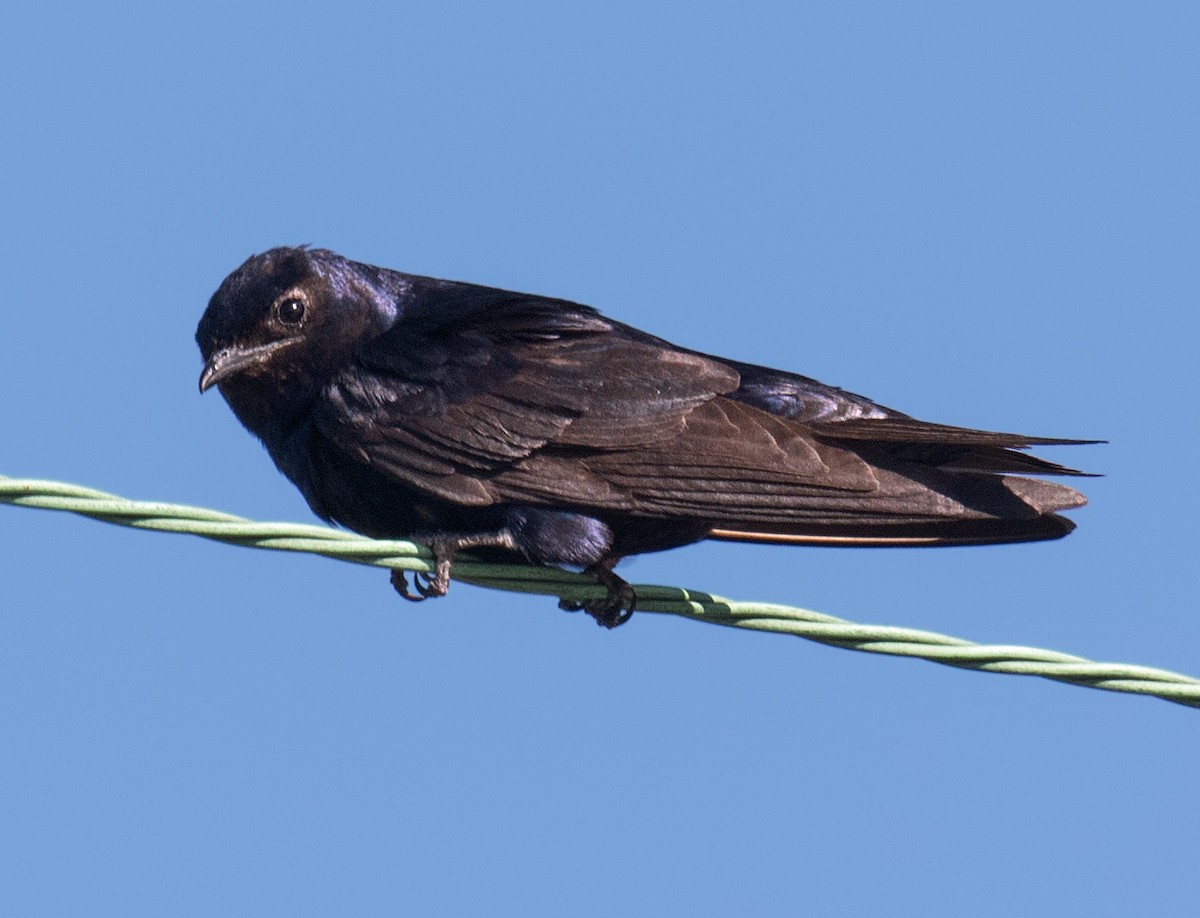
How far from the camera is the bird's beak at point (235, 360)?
22.3ft

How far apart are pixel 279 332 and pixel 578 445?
1523 mm

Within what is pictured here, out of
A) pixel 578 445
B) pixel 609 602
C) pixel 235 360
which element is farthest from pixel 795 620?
pixel 235 360

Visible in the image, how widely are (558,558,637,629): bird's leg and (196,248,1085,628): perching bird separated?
11 mm

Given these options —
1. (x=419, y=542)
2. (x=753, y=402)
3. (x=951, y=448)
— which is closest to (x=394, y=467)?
(x=419, y=542)

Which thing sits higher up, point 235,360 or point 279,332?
point 279,332

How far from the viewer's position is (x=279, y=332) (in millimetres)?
6945

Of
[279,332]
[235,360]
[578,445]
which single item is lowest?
[578,445]

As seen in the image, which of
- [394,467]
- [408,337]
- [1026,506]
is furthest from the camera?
[408,337]

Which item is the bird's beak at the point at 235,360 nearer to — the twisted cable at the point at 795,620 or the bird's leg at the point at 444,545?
the bird's leg at the point at 444,545

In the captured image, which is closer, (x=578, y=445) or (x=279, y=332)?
(x=578, y=445)

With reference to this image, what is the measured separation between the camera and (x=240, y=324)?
6.93 metres

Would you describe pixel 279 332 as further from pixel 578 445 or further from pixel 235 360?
pixel 578 445

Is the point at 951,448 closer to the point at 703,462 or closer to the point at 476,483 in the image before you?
the point at 703,462

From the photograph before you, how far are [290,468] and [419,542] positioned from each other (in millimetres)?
876
